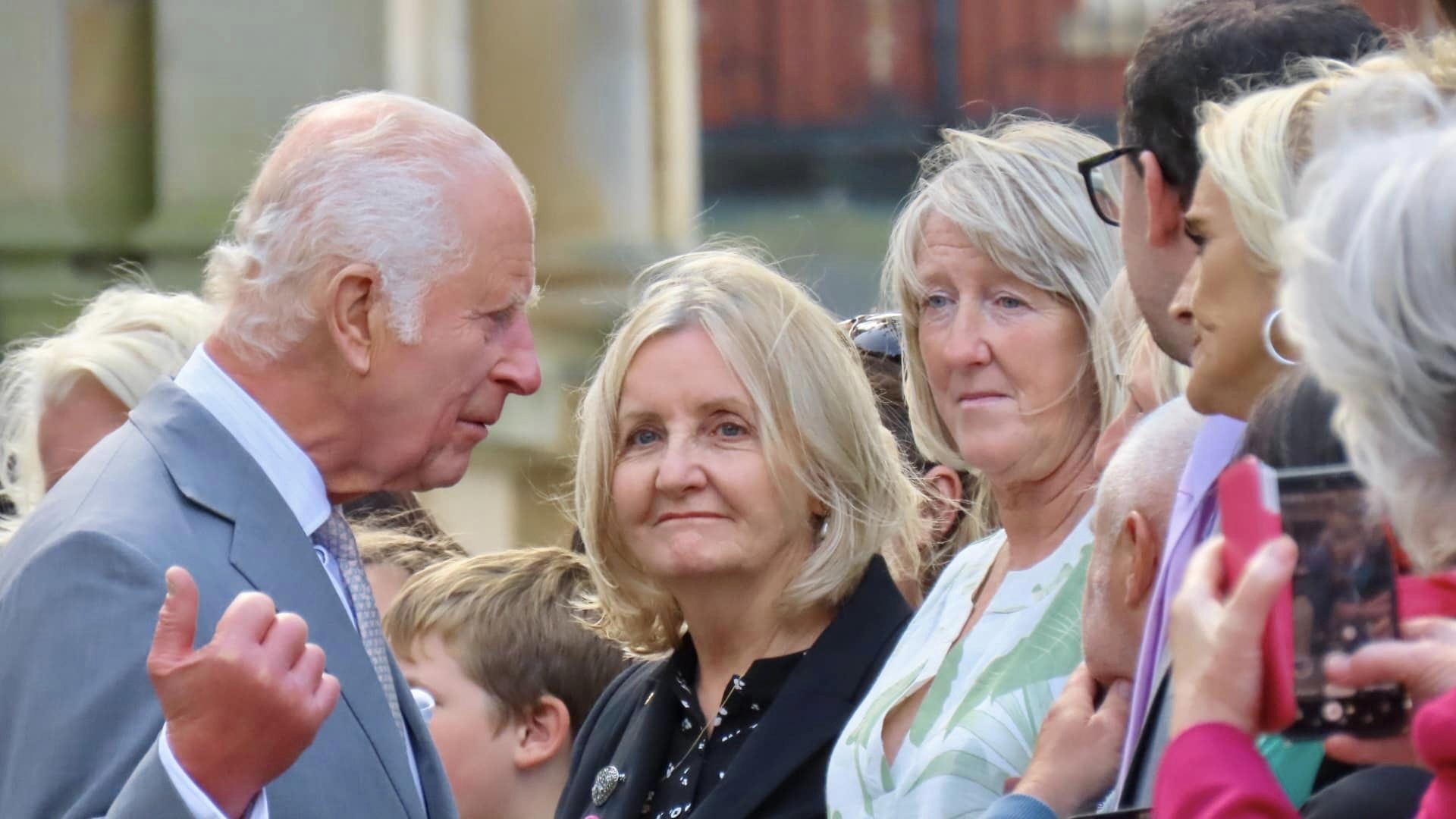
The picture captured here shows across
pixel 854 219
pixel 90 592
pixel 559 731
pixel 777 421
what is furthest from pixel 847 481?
pixel 854 219

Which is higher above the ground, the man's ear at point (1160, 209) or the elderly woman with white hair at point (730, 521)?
the man's ear at point (1160, 209)

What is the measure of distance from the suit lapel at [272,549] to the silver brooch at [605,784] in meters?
0.67

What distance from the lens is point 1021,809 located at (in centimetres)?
244

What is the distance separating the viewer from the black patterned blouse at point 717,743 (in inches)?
130

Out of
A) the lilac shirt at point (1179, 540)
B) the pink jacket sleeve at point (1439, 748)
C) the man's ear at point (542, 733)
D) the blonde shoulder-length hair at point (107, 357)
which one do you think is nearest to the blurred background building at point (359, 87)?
the blonde shoulder-length hair at point (107, 357)

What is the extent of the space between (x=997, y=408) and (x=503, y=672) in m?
1.19

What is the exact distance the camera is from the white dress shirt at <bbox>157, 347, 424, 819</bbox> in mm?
2902

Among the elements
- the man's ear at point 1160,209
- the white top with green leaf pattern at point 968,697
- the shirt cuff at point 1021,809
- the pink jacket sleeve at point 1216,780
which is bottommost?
the white top with green leaf pattern at point 968,697

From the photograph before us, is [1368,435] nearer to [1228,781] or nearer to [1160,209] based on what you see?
[1228,781]

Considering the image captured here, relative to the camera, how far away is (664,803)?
3.34 meters

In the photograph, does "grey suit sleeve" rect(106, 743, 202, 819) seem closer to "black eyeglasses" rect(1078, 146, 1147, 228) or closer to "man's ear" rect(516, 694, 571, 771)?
"black eyeglasses" rect(1078, 146, 1147, 228)

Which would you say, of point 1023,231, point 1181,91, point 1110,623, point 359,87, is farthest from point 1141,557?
point 359,87

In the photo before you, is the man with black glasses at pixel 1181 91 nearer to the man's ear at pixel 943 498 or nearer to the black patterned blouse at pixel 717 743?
the black patterned blouse at pixel 717 743

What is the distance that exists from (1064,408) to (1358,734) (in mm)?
1534
